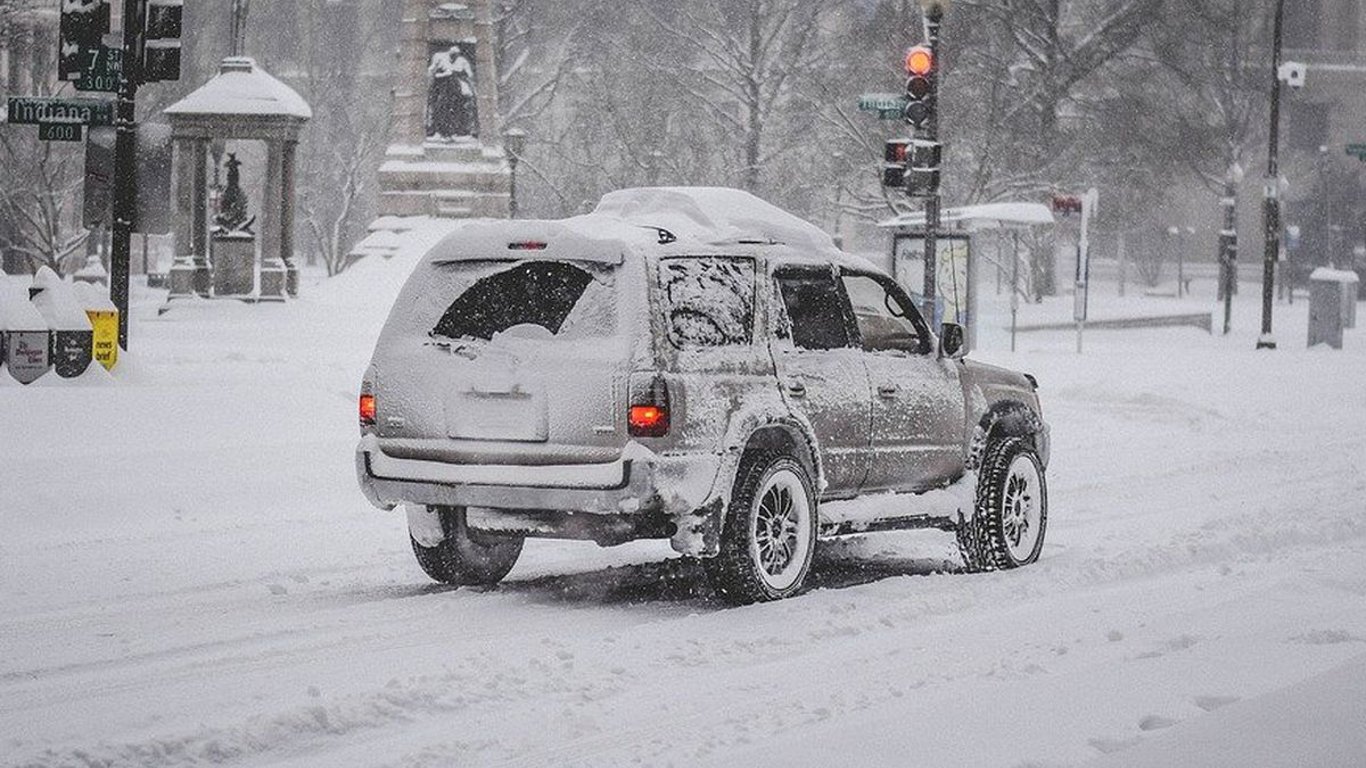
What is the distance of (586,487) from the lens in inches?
358

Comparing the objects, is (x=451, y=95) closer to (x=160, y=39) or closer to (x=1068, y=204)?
(x=1068, y=204)

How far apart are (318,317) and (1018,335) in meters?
17.5

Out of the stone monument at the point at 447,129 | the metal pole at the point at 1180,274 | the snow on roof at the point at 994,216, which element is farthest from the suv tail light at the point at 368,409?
the metal pole at the point at 1180,274

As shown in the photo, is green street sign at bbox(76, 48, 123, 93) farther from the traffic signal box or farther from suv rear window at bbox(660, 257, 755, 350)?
the traffic signal box

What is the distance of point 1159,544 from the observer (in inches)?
461

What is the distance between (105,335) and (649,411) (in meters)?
8.84

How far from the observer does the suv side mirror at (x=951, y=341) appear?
1090cm

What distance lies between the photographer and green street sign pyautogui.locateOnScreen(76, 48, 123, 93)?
1541 cm

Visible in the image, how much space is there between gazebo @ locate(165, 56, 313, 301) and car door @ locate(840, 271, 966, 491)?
2368cm

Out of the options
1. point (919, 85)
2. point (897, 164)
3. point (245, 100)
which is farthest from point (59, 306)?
point (245, 100)

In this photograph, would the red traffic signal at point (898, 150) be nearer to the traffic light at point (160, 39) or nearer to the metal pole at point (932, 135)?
the metal pole at point (932, 135)

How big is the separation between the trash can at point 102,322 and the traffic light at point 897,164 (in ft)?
25.8

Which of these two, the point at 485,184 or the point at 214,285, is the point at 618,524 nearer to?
the point at 214,285

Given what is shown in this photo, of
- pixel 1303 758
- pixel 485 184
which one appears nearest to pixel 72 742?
pixel 1303 758
